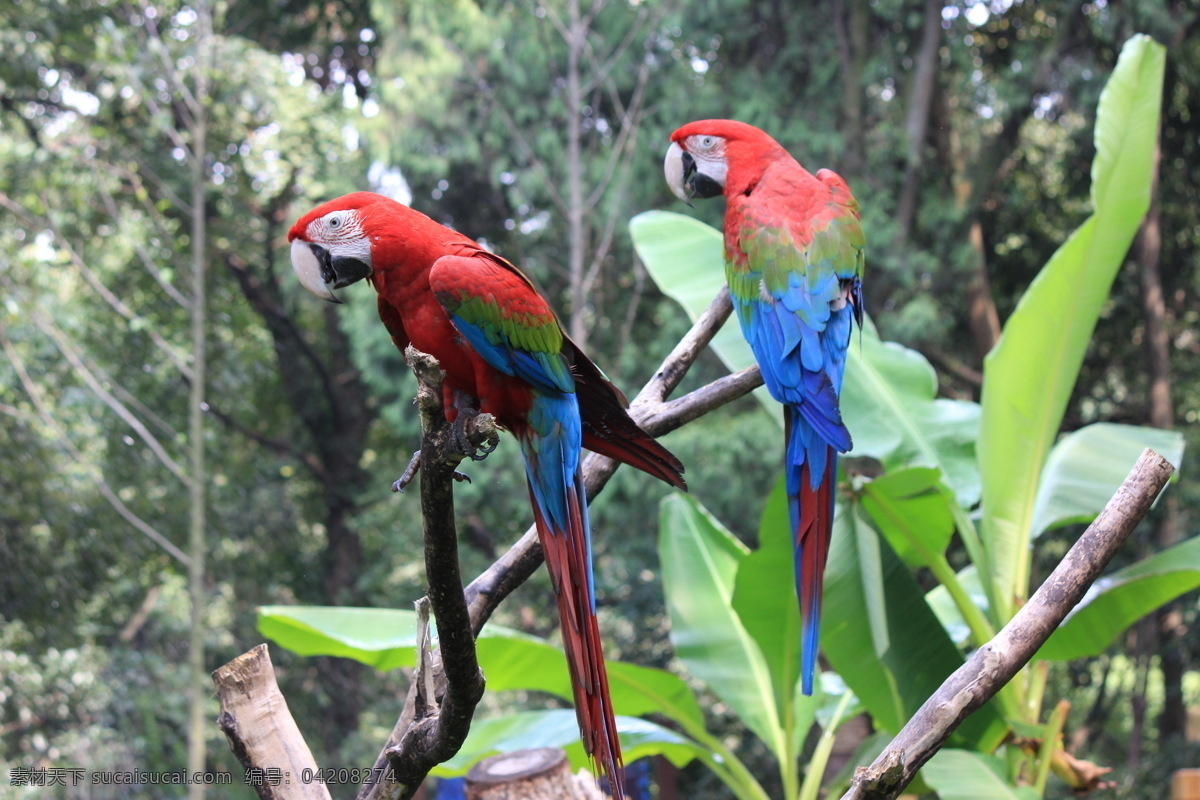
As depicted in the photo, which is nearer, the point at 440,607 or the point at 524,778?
the point at 440,607

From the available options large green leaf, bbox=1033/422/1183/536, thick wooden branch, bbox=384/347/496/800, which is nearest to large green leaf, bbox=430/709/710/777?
large green leaf, bbox=1033/422/1183/536

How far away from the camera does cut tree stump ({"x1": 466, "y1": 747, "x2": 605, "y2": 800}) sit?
163cm

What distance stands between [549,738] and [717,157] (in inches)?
49.8

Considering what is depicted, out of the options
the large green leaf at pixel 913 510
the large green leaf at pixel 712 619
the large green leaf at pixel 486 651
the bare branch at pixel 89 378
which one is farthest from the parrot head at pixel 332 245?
the bare branch at pixel 89 378

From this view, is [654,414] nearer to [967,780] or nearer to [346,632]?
[967,780]

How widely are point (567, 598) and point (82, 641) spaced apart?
14.2 feet

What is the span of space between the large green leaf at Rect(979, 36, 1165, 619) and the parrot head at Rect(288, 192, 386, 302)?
4.50 ft

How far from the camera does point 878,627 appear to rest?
1679 millimetres

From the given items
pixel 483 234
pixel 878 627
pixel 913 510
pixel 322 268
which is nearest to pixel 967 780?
pixel 878 627

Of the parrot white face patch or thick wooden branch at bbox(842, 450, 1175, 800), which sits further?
the parrot white face patch

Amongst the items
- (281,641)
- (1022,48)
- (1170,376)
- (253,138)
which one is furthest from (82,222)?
(1170,376)

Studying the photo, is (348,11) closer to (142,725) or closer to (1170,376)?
(142,725)

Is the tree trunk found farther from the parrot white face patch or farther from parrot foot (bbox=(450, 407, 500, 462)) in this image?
parrot foot (bbox=(450, 407, 500, 462))

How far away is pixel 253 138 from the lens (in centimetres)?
448
